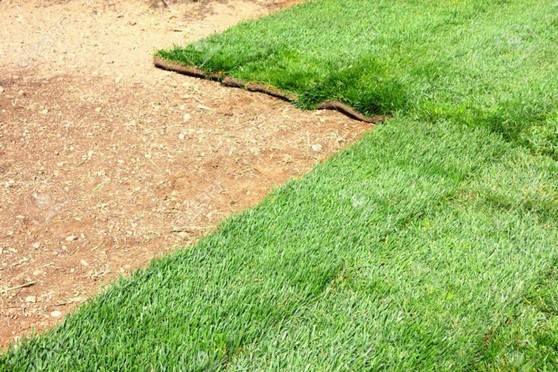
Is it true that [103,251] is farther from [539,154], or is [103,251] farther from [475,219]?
[539,154]

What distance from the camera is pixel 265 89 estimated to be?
4703mm

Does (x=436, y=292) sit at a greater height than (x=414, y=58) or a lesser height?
greater

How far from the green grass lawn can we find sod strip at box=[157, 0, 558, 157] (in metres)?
0.02

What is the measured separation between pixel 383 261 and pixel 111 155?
1865 millimetres

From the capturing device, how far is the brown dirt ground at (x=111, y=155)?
2.90 metres

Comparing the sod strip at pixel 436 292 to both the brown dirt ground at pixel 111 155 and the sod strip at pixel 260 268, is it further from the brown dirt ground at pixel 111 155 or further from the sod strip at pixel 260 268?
the brown dirt ground at pixel 111 155

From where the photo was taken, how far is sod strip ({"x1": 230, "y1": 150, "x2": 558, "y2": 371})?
2.33m

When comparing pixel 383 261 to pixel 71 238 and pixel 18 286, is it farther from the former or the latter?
pixel 18 286

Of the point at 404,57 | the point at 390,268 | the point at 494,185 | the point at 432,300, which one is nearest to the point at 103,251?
the point at 390,268

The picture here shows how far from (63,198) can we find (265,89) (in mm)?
1861

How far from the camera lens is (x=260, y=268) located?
2752mm

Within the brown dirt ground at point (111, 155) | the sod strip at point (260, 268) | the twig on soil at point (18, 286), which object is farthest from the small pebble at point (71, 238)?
the sod strip at point (260, 268)

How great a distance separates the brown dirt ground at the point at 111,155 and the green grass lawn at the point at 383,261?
0.74ft

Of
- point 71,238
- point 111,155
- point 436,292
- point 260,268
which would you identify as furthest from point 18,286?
point 436,292
